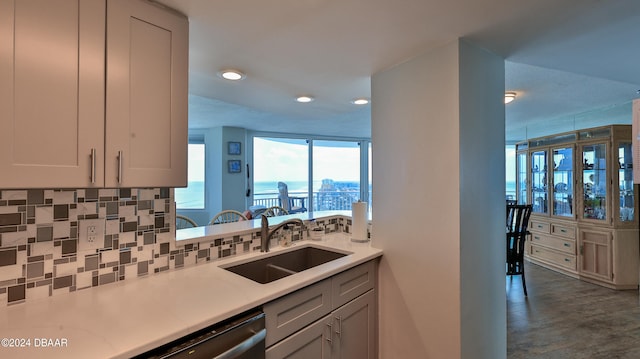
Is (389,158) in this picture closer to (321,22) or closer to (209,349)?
(321,22)

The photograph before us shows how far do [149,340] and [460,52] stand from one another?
6.37ft

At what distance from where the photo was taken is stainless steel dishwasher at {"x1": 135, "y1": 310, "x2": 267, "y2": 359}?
950 millimetres

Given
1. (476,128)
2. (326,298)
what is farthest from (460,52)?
(326,298)

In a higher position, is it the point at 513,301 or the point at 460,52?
the point at 460,52

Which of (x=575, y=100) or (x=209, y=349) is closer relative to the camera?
(x=209, y=349)

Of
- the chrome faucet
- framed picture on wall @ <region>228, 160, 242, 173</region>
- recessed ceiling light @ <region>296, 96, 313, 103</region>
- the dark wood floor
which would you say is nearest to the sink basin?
the chrome faucet

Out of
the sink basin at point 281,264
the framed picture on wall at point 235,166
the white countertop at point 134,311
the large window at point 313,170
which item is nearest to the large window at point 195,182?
the framed picture on wall at point 235,166

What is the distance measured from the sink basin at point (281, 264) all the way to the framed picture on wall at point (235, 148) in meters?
3.69

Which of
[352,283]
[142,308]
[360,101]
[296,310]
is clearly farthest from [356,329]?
[360,101]

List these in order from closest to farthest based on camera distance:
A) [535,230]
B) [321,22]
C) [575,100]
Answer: [321,22], [575,100], [535,230]

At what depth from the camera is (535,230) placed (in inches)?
177

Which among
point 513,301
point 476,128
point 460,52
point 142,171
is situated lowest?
point 513,301

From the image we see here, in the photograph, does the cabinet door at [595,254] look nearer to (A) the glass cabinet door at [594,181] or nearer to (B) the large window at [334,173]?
(A) the glass cabinet door at [594,181]

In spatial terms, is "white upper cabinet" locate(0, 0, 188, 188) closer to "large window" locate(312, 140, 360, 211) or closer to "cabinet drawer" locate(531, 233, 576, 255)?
"cabinet drawer" locate(531, 233, 576, 255)
